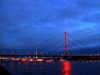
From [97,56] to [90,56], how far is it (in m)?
3.56

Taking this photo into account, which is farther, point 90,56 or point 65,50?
point 90,56

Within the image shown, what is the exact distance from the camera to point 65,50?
91500 mm

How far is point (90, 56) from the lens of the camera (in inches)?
4510

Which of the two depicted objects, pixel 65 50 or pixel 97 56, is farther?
pixel 97 56

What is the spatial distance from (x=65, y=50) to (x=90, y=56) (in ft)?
Result: 90.8

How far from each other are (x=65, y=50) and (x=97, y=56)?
29060 millimetres

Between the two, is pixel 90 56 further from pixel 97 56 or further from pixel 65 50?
pixel 65 50

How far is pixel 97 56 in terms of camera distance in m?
114

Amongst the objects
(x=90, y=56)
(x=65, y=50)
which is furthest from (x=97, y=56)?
(x=65, y=50)
